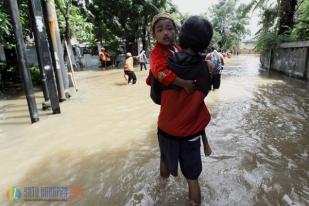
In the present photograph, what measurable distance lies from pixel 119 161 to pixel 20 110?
5687 mm

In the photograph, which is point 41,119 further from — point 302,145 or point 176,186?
point 302,145

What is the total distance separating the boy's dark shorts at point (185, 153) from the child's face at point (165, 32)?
0.90 meters

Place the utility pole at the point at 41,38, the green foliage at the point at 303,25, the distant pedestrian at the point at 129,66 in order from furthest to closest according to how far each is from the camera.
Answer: the green foliage at the point at 303,25 → the distant pedestrian at the point at 129,66 → the utility pole at the point at 41,38

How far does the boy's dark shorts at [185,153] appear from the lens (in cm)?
287

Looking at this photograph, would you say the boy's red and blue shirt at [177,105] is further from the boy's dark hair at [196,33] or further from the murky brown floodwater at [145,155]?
the murky brown floodwater at [145,155]

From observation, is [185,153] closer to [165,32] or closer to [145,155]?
[165,32]

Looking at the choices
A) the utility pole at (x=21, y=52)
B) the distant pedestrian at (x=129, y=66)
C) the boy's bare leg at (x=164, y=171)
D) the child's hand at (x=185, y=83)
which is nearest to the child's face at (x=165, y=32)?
the child's hand at (x=185, y=83)

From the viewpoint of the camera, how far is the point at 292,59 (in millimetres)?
15133

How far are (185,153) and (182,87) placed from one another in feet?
2.18

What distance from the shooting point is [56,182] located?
409cm

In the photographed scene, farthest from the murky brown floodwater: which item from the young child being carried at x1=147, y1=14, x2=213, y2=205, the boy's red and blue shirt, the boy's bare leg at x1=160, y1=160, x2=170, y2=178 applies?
the boy's red and blue shirt

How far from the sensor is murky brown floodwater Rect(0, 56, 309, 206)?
3.64 meters

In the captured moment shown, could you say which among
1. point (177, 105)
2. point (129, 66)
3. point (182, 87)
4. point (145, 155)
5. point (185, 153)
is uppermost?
point (182, 87)

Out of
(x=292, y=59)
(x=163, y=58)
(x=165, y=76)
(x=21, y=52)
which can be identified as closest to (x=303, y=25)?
(x=292, y=59)
